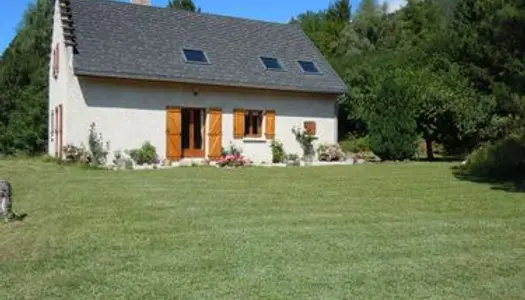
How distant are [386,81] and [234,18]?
7.58 meters

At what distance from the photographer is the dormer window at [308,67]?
24650mm

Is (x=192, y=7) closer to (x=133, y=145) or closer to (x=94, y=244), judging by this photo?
(x=133, y=145)

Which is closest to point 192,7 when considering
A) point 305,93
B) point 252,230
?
point 305,93

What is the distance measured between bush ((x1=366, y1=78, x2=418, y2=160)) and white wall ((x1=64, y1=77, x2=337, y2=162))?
336 centimetres

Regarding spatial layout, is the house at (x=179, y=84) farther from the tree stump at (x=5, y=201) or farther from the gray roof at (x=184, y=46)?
the tree stump at (x=5, y=201)

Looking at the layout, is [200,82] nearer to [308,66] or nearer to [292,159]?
[292,159]

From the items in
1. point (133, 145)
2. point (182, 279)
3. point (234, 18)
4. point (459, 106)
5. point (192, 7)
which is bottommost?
point (182, 279)

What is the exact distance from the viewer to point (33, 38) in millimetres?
44438

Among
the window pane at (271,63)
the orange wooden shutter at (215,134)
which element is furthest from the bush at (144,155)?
Answer: the window pane at (271,63)

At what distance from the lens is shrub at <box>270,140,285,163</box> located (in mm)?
23016

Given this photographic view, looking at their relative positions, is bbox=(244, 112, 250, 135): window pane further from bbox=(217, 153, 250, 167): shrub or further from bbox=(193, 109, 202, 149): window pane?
bbox=(217, 153, 250, 167): shrub

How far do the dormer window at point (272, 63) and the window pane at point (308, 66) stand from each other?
1122mm

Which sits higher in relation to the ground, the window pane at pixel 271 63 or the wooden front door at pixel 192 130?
the window pane at pixel 271 63

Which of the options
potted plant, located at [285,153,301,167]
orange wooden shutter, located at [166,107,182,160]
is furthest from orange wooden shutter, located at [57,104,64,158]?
potted plant, located at [285,153,301,167]
